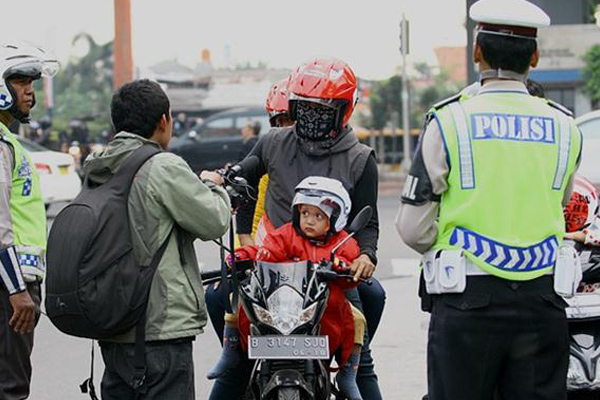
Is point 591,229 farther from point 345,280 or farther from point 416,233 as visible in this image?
point 416,233

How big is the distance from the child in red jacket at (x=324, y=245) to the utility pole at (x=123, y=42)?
22179mm

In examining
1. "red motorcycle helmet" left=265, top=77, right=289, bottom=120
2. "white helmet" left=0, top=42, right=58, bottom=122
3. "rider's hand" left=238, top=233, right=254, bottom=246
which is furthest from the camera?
"red motorcycle helmet" left=265, top=77, right=289, bottom=120

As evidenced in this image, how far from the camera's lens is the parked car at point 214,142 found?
31000mm

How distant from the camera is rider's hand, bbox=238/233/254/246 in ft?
22.2

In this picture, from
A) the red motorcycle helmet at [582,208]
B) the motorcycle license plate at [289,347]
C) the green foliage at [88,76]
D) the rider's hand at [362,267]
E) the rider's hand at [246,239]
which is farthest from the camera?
the green foliage at [88,76]

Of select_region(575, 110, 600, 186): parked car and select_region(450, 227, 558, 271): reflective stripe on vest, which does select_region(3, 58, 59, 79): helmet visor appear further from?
select_region(575, 110, 600, 186): parked car

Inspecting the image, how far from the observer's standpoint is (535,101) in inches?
192

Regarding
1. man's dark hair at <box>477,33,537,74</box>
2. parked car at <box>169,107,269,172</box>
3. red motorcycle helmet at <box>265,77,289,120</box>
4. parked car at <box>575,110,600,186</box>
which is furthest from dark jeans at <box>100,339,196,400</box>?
parked car at <box>169,107,269,172</box>

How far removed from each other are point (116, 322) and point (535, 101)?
1753mm

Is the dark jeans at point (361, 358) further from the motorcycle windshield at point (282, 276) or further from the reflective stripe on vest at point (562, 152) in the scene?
the reflective stripe on vest at point (562, 152)

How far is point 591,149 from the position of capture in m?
13.8

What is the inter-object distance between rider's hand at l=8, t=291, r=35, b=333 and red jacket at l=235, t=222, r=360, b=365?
910mm

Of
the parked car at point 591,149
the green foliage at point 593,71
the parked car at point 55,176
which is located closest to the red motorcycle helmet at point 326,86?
the parked car at point 591,149

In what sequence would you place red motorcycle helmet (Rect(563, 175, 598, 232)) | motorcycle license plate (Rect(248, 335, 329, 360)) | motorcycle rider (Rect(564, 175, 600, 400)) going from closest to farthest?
1. motorcycle license plate (Rect(248, 335, 329, 360))
2. motorcycle rider (Rect(564, 175, 600, 400))
3. red motorcycle helmet (Rect(563, 175, 598, 232))
